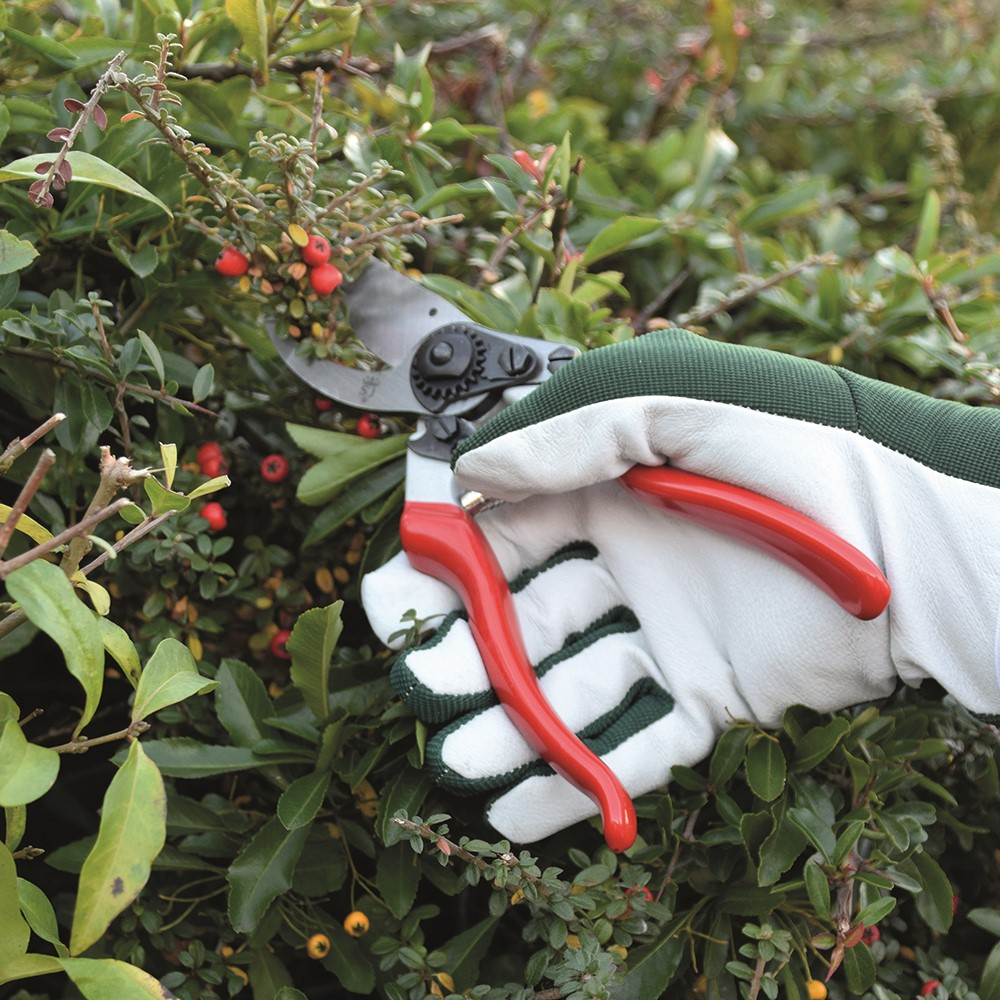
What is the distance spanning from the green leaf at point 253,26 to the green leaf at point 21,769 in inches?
25.0

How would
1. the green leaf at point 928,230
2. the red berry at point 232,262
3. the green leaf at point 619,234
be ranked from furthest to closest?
the green leaf at point 928,230 < the green leaf at point 619,234 < the red berry at point 232,262

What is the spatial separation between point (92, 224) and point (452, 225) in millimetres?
396

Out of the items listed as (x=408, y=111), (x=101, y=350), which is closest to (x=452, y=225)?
(x=408, y=111)

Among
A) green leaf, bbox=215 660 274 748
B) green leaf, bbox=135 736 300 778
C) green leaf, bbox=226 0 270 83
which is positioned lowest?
green leaf, bbox=135 736 300 778

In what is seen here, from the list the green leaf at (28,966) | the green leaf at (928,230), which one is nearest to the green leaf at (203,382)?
the green leaf at (28,966)

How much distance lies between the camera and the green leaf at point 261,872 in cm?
79

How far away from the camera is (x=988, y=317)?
1140 millimetres

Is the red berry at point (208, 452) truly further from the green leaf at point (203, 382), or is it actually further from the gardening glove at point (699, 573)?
the gardening glove at point (699, 573)

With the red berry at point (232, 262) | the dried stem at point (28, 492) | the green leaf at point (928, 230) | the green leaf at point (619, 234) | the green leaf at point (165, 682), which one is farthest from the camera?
the green leaf at point (928, 230)

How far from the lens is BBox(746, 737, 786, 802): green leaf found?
79 centimetres

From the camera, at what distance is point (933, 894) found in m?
0.84

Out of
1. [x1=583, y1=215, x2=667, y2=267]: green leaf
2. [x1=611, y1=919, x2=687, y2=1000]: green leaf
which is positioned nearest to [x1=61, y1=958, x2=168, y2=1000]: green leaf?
[x1=611, y1=919, x2=687, y2=1000]: green leaf

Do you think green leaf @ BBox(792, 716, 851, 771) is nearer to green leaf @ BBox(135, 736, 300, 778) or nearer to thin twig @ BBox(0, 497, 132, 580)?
green leaf @ BBox(135, 736, 300, 778)

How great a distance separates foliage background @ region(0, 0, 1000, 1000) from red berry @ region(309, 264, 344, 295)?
1.1 inches
